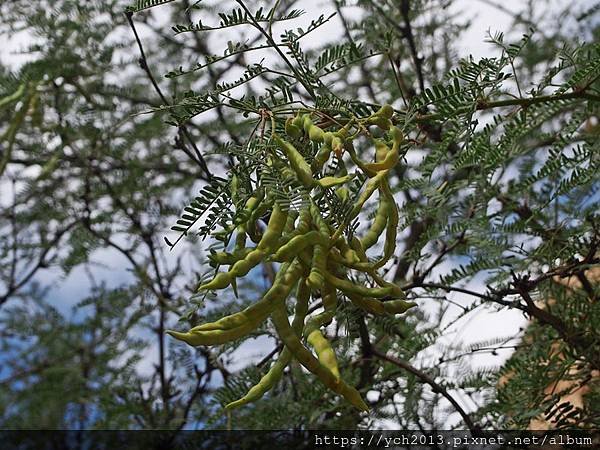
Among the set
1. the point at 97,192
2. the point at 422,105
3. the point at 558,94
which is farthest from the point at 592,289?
the point at 97,192

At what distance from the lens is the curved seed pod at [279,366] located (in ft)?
2.07

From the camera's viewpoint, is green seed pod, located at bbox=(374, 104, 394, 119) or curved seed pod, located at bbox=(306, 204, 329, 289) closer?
curved seed pod, located at bbox=(306, 204, 329, 289)

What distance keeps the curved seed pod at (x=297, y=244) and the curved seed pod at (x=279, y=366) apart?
0.13ft

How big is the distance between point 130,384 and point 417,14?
141 centimetres

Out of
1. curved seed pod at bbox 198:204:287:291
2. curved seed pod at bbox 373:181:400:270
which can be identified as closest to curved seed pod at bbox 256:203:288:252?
curved seed pod at bbox 198:204:287:291

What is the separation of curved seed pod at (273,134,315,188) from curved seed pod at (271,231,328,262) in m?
0.06

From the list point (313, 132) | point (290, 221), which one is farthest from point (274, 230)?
point (313, 132)

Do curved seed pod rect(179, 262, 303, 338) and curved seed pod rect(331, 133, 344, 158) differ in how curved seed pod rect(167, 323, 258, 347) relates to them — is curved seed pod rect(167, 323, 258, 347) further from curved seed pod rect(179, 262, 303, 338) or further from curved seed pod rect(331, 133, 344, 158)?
curved seed pod rect(331, 133, 344, 158)

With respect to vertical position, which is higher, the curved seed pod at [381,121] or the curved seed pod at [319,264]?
the curved seed pod at [381,121]

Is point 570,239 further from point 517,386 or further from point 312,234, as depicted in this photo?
point 312,234

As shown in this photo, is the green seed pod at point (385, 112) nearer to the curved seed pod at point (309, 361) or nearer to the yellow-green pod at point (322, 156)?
the yellow-green pod at point (322, 156)

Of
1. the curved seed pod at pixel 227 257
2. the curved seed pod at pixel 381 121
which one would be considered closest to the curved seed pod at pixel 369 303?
the curved seed pod at pixel 227 257

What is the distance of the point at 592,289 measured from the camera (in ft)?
4.84

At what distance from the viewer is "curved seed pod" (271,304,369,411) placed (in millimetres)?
612
